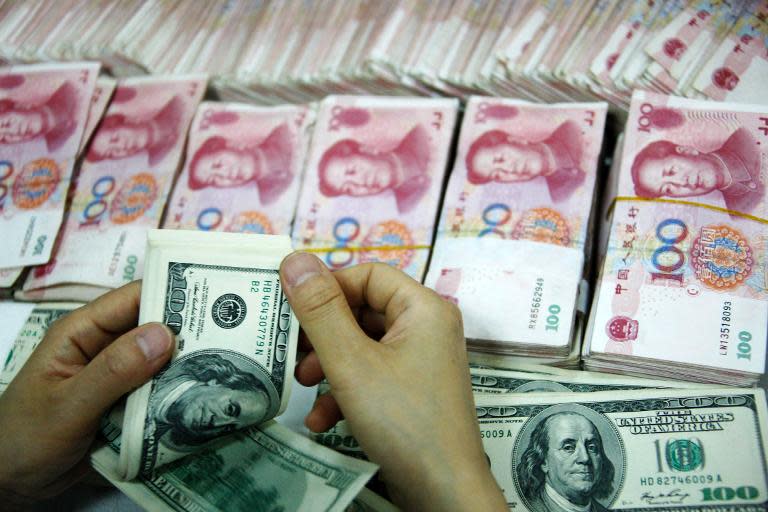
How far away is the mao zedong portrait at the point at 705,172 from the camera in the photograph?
160 centimetres

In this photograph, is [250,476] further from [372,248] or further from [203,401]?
[372,248]

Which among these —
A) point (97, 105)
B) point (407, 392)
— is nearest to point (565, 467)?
point (407, 392)

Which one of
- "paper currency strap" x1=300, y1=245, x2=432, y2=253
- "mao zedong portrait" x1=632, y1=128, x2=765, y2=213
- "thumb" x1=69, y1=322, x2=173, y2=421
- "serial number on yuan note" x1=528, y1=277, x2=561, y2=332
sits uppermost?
"mao zedong portrait" x1=632, y1=128, x2=765, y2=213

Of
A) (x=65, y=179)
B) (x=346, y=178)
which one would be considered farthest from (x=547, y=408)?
(x=65, y=179)

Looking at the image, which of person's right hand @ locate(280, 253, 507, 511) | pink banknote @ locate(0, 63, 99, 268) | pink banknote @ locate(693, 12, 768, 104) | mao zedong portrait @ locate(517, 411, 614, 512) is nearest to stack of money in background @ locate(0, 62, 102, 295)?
pink banknote @ locate(0, 63, 99, 268)

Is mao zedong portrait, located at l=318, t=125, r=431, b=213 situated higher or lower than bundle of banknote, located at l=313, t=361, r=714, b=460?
higher

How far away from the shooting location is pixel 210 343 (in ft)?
4.05

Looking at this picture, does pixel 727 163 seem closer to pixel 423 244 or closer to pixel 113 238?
pixel 423 244

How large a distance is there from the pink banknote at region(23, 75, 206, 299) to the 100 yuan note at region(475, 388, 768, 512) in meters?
1.02

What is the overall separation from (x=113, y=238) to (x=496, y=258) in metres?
1.01

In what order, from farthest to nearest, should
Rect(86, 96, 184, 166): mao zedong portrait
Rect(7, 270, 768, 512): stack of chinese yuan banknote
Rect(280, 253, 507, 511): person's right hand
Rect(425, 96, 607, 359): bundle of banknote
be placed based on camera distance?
Rect(86, 96, 184, 166): mao zedong portrait, Rect(425, 96, 607, 359): bundle of banknote, Rect(7, 270, 768, 512): stack of chinese yuan banknote, Rect(280, 253, 507, 511): person's right hand

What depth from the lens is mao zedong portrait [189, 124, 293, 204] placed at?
191 centimetres

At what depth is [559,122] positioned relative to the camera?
1.80 meters

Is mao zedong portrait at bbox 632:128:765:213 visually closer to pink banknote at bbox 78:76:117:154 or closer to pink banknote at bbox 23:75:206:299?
pink banknote at bbox 23:75:206:299
